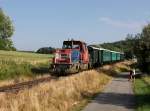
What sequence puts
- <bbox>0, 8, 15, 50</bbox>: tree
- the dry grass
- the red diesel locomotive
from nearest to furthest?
the dry grass → the red diesel locomotive → <bbox>0, 8, 15, 50</bbox>: tree

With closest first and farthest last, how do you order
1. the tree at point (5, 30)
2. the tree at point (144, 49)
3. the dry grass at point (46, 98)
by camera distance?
the dry grass at point (46, 98), the tree at point (144, 49), the tree at point (5, 30)

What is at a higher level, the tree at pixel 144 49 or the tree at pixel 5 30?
the tree at pixel 5 30

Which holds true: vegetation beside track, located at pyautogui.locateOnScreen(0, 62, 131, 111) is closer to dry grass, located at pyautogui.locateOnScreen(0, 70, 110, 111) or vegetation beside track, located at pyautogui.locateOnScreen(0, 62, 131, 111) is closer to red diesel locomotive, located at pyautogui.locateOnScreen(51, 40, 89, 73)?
dry grass, located at pyautogui.locateOnScreen(0, 70, 110, 111)

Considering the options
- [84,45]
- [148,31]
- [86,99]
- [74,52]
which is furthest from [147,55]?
[86,99]

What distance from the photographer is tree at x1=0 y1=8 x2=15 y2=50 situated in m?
127

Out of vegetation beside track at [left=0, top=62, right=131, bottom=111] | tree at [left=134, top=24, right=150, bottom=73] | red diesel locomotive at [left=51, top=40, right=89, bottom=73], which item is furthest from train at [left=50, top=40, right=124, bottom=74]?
vegetation beside track at [left=0, top=62, right=131, bottom=111]

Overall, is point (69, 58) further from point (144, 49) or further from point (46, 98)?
point (46, 98)

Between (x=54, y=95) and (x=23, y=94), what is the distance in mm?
2568

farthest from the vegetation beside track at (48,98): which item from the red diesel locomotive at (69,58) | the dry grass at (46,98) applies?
the red diesel locomotive at (69,58)

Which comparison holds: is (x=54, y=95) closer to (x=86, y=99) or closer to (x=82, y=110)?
(x=82, y=110)

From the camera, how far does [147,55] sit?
50.4 m

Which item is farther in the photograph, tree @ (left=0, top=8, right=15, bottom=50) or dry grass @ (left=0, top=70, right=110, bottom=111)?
tree @ (left=0, top=8, right=15, bottom=50)

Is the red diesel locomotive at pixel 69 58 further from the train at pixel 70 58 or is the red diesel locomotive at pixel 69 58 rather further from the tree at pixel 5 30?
the tree at pixel 5 30

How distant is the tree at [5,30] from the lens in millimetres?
127137
